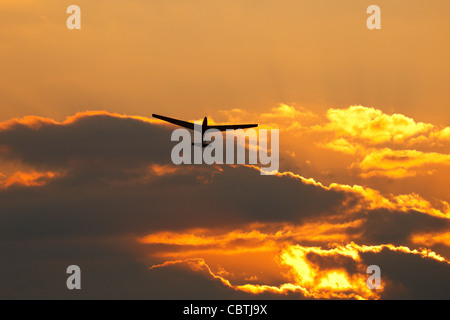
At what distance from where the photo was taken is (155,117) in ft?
632

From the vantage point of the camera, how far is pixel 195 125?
7347 inches

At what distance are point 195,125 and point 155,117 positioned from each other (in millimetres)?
14004
